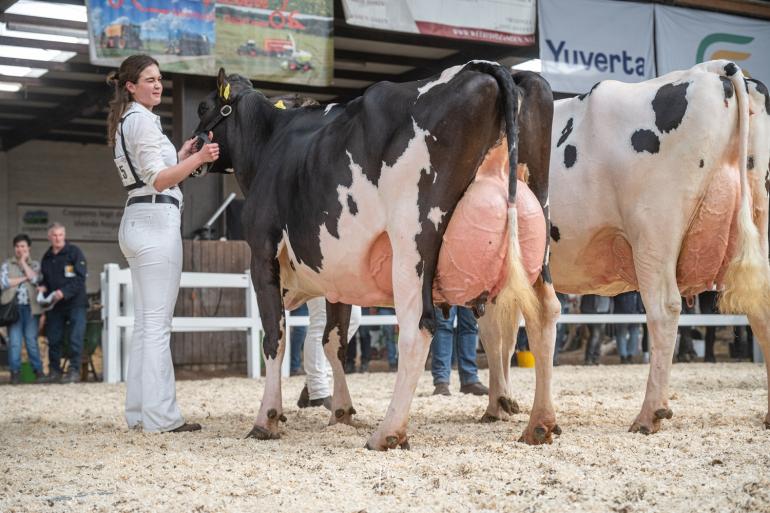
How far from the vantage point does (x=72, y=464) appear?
4.62 meters

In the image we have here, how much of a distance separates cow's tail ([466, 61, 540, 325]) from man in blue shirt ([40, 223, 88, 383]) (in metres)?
8.60

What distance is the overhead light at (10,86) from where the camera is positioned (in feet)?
61.3

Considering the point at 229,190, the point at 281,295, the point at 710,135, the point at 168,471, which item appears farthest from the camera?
the point at 229,190

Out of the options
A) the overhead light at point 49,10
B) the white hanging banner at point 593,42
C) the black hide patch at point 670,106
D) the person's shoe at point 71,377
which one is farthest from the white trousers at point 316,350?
the overhead light at point 49,10

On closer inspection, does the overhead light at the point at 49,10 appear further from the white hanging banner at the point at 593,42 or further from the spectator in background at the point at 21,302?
the white hanging banner at the point at 593,42

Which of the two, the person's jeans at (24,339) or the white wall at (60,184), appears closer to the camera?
the person's jeans at (24,339)

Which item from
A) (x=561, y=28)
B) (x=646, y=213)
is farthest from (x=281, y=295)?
(x=561, y=28)

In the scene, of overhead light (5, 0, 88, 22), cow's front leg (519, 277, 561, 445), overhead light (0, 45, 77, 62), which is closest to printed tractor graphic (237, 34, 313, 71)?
overhead light (5, 0, 88, 22)

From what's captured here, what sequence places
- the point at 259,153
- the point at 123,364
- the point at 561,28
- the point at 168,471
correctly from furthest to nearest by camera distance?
the point at 561,28 < the point at 123,364 < the point at 259,153 < the point at 168,471

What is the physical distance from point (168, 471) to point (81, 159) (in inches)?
901

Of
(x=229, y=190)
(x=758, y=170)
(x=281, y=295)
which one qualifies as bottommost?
(x=281, y=295)

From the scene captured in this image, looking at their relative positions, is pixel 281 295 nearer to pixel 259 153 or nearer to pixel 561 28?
pixel 259 153

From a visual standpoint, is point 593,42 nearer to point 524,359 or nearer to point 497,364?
point 524,359

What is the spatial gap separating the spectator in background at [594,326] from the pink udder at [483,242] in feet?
30.0
